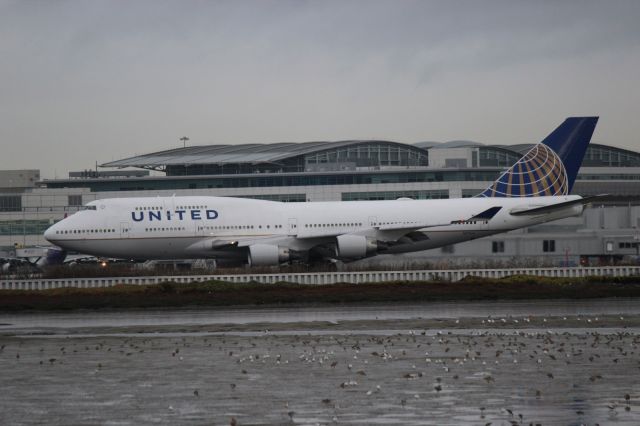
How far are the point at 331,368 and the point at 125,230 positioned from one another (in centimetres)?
3473

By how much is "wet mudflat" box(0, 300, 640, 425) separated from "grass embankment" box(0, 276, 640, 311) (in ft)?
12.8

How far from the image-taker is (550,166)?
60.6 metres

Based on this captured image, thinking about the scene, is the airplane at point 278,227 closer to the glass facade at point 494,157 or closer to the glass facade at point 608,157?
the glass facade at point 494,157

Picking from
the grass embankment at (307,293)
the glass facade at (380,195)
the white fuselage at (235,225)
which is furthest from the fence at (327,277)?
the glass facade at (380,195)

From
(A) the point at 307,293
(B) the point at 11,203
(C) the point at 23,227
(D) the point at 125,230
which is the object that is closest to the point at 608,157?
(B) the point at 11,203

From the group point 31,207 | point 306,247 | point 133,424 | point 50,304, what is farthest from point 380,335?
point 31,207

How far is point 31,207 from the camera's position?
289 ft

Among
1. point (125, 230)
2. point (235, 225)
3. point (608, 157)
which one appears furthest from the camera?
point (608, 157)

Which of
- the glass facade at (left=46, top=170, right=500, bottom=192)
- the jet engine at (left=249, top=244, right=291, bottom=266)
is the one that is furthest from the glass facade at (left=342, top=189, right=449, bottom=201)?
the jet engine at (left=249, top=244, right=291, bottom=266)

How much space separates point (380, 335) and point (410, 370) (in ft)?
19.9

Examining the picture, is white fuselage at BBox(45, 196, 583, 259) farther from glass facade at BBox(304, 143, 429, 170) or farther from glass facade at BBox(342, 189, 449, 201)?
glass facade at BBox(304, 143, 429, 170)

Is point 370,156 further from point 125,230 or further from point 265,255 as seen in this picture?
point 265,255

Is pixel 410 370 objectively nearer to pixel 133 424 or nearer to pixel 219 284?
pixel 133 424

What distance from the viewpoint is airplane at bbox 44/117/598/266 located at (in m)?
54.5
